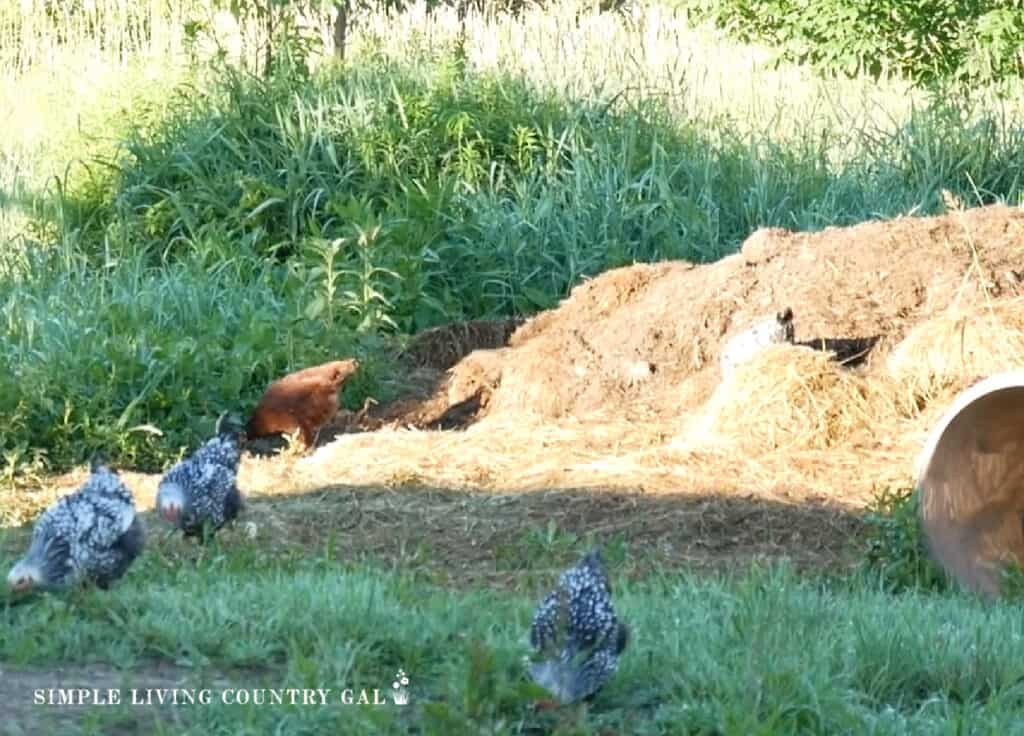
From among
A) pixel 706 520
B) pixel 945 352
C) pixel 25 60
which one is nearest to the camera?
pixel 706 520

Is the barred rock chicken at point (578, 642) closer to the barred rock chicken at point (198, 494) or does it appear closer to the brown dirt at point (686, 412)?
the brown dirt at point (686, 412)

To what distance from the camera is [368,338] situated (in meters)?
11.2

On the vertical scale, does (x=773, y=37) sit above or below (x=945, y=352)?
below

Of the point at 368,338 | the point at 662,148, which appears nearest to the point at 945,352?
the point at 368,338

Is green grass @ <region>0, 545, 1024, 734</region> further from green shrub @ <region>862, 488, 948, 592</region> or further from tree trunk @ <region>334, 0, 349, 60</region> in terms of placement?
tree trunk @ <region>334, 0, 349, 60</region>

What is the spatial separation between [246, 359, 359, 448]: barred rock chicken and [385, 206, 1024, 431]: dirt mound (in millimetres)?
1051

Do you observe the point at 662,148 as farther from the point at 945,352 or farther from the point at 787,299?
the point at 945,352

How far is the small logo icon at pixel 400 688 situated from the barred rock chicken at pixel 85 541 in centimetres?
145

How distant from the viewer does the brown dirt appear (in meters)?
8.07

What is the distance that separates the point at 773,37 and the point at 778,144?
55.7 ft

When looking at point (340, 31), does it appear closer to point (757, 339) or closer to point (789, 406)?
point (757, 339)

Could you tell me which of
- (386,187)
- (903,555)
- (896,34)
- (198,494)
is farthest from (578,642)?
(896,34)

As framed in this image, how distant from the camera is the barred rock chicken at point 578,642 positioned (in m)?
4.68

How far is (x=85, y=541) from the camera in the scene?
19.6 feet
